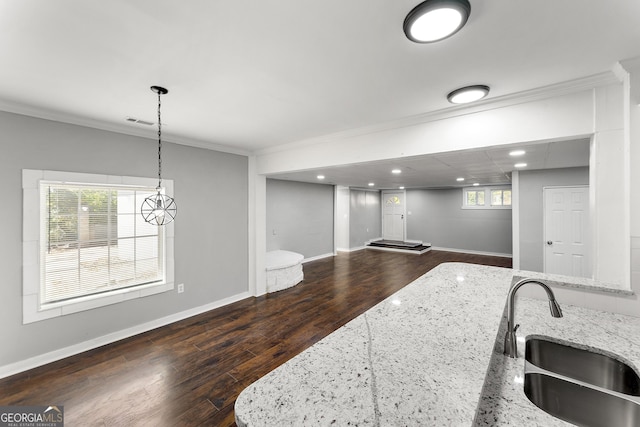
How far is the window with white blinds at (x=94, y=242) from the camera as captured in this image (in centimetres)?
272

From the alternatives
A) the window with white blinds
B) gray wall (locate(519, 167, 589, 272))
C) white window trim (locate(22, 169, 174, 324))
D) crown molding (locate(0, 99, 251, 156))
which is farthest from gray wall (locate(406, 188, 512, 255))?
white window trim (locate(22, 169, 174, 324))

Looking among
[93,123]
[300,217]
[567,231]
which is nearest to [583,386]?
[93,123]

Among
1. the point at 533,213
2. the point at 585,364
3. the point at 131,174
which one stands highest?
the point at 131,174

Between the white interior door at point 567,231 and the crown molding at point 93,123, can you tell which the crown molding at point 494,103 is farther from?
the white interior door at point 567,231

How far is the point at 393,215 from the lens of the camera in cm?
1017

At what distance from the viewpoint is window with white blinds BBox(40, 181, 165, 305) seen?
8.91 feet

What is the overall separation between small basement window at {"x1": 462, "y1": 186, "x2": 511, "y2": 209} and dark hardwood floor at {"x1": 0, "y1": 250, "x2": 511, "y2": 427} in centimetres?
585

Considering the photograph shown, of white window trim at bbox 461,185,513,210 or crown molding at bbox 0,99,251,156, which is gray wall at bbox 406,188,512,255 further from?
crown molding at bbox 0,99,251,156

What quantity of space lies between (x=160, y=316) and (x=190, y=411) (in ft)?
6.05

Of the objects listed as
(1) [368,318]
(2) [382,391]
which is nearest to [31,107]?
(1) [368,318]

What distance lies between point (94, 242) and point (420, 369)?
143 inches

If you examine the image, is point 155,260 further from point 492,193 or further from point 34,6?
point 492,193

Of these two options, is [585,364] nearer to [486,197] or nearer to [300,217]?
[300,217]

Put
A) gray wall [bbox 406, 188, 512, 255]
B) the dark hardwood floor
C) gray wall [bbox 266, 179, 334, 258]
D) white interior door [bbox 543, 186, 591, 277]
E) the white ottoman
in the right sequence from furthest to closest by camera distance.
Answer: gray wall [bbox 406, 188, 512, 255] < gray wall [bbox 266, 179, 334, 258] < the white ottoman < white interior door [bbox 543, 186, 591, 277] < the dark hardwood floor
